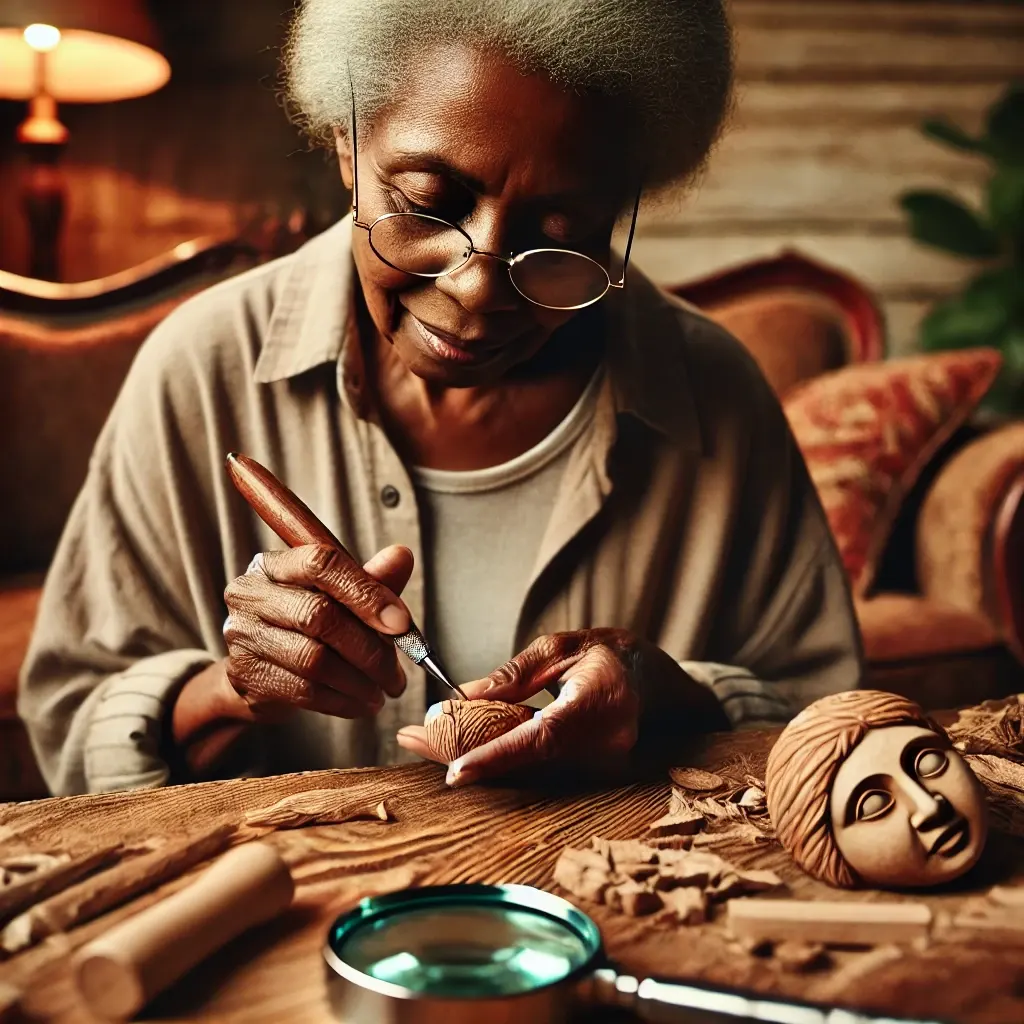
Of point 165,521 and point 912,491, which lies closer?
point 165,521

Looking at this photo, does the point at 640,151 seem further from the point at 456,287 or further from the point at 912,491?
the point at 912,491

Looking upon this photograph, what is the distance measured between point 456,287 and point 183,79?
109 centimetres

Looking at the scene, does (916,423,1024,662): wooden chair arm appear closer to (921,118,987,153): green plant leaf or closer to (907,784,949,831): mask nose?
(921,118,987,153): green plant leaf

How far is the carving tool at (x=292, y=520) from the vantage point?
36.5 inches

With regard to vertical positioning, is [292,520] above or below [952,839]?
above

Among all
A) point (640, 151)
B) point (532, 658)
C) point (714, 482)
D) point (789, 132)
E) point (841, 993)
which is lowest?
point (841, 993)

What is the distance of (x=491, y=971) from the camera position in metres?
0.59

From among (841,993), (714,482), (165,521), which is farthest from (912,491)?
(841,993)

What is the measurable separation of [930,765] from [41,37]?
4.41ft

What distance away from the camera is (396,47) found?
99cm

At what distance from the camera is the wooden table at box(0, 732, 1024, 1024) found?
0.59 metres

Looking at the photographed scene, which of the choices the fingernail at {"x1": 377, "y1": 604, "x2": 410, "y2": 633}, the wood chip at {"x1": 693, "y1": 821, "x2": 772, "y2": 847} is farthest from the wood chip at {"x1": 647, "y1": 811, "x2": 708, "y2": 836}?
the fingernail at {"x1": 377, "y1": 604, "x2": 410, "y2": 633}

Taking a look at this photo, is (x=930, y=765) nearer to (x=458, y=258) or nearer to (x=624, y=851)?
(x=624, y=851)

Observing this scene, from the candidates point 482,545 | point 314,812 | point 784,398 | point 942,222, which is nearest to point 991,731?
point 482,545
